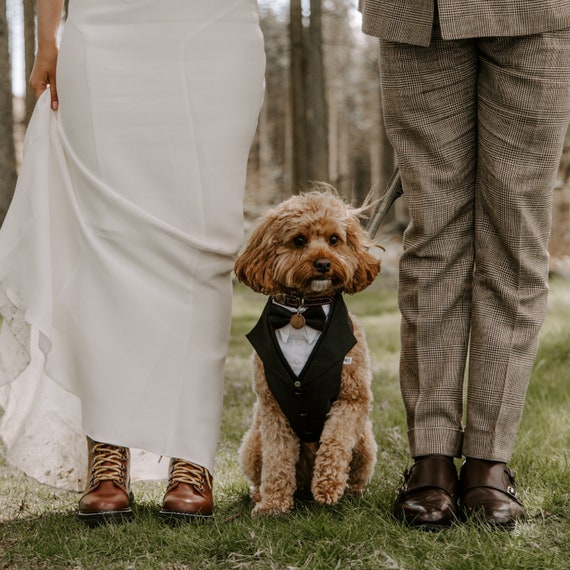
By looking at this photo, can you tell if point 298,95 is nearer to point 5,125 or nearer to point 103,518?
point 5,125

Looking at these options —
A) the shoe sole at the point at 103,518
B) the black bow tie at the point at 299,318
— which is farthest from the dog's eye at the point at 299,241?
the shoe sole at the point at 103,518

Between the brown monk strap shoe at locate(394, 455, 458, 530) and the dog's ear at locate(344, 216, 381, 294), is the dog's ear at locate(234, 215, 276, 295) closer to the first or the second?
the dog's ear at locate(344, 216, 381, 294)

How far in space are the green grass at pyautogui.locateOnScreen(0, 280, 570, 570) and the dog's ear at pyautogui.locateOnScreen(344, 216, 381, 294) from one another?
0.83 m

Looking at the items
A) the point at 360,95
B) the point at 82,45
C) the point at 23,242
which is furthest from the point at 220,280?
the point at 360,95

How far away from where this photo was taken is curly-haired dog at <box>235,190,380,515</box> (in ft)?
10.0

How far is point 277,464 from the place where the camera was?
10.4 ft

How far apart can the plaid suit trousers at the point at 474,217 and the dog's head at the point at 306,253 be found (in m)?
0.21

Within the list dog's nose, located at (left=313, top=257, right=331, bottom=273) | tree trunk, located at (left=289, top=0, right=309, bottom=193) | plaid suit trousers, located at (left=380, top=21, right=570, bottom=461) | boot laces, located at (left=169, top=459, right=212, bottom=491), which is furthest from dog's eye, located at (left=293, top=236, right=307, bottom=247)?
tree trunk, located at (left=289, top=0, right=309, bottom=193)

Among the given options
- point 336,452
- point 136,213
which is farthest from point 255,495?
point 136,213

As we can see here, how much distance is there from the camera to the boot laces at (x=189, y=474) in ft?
10.3

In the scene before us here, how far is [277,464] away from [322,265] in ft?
2.56

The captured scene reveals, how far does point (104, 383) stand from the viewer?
10.2ft

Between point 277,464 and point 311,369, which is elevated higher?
point 311,369

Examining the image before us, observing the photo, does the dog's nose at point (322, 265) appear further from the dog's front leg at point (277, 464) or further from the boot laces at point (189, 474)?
the boot laces at point (189, 474)
